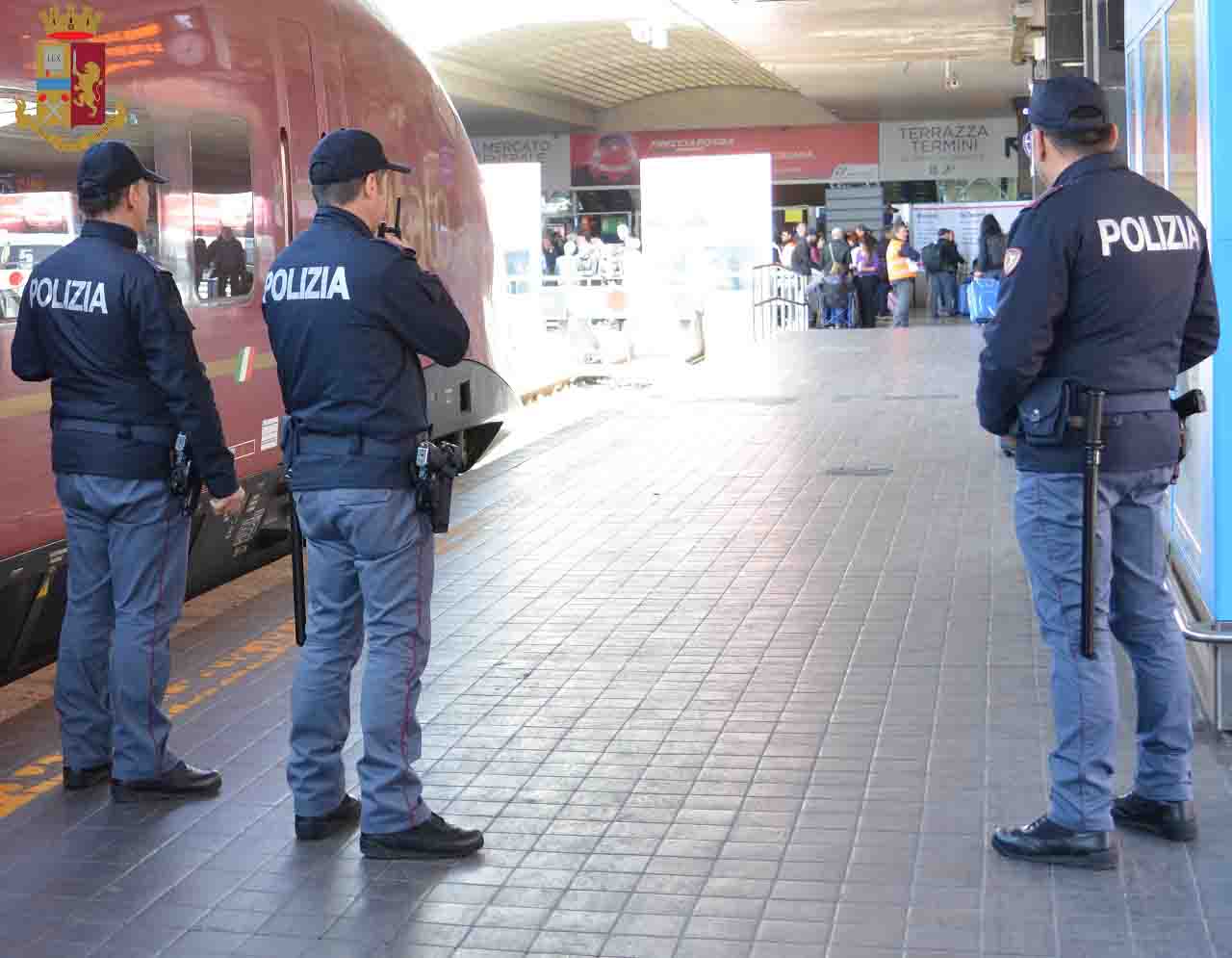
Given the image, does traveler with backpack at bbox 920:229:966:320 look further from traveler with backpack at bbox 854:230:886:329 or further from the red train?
the red train

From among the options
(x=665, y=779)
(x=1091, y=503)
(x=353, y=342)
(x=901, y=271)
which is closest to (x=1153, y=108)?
(x=1091, y=503)

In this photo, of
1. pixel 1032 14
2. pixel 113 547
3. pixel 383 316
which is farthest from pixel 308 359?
pixel 1032 14

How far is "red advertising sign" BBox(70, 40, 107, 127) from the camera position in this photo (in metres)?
6.64

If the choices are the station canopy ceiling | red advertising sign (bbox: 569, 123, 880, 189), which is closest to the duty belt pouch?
the station canopy ceiling

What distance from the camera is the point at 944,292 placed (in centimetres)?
2953

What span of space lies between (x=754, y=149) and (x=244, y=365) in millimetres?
37188

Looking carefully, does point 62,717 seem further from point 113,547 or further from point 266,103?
point 266,103

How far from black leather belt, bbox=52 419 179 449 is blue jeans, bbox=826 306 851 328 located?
2452 cm

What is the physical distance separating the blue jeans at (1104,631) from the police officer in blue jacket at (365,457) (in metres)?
1.58

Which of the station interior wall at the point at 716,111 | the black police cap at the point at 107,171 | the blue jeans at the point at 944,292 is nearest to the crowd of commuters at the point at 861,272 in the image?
the blue jeans at the point at 944,292

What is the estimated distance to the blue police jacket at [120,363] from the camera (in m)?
4.97

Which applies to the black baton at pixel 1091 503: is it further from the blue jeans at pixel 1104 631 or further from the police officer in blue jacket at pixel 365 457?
the police officer in blue jacket at pixel 365 457

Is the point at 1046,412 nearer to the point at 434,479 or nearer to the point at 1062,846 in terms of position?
the point at 1062,846

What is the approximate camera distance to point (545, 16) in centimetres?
3022
